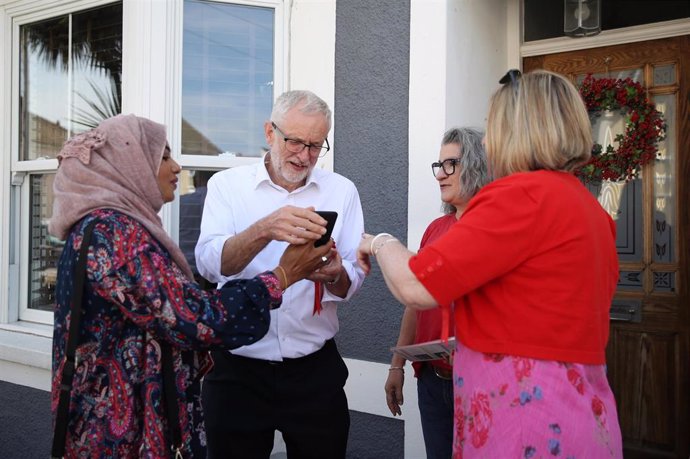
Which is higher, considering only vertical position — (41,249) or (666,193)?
(666,193)

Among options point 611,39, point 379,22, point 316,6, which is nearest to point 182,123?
point 316,6

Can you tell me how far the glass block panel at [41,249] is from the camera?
4.66 meters

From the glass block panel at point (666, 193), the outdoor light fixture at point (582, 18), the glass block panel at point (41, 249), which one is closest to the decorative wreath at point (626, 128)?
the glass block panel at point (666, 193)

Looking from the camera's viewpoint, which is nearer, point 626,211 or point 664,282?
point 664,282

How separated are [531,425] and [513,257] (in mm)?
439

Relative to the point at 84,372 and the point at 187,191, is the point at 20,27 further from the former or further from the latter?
the point at 84,372

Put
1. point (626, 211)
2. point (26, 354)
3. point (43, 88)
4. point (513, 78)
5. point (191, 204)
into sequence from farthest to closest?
1. point (43, 88)
2. point (26, 354)
3. point (191, 204)
4. point (626, 211)
5. point (513, 78)

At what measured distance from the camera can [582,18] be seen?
3600 millimetres

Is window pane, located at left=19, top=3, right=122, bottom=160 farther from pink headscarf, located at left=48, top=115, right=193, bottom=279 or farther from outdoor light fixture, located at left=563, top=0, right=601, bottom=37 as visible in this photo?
outdoor light fixture, located at left=563, top=0, right=601, bottom=37

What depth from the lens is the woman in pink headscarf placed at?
183cm

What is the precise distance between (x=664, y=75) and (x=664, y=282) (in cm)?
116

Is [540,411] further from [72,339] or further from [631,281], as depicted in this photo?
[631,281]

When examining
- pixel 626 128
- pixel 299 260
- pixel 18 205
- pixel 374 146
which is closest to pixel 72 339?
pixel 299 260

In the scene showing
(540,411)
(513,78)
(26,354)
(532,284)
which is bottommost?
(26,354)
